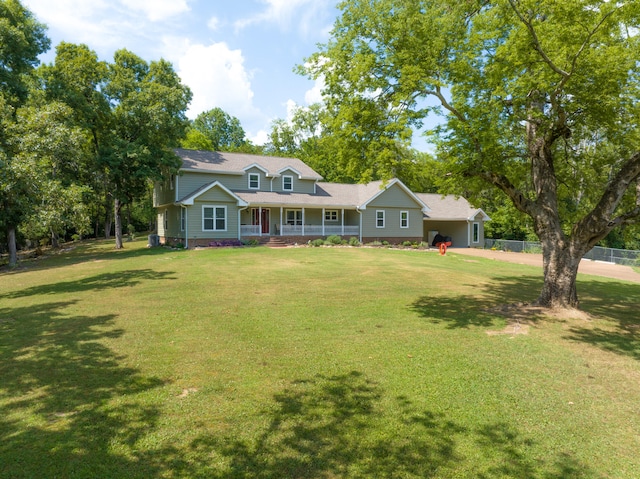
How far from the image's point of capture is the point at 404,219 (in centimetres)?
3569

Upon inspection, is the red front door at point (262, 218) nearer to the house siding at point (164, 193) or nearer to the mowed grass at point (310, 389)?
the house siding at point (164, 193)

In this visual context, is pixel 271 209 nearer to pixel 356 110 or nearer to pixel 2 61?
pixel 2 61

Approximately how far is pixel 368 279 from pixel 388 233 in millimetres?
20921

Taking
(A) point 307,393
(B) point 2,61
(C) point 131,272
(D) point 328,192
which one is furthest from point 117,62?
(A) point 307,393

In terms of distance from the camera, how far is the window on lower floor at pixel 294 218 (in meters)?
33.7

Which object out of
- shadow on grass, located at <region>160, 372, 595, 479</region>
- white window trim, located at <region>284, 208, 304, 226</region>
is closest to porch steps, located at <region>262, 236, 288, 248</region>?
white window trim, located at <region>284, 208, 304, 226</region>

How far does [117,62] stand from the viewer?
32656mm

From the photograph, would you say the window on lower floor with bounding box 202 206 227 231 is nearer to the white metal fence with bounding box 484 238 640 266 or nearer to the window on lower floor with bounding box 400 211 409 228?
the window on lower floor with bounding box 400 211 409 228

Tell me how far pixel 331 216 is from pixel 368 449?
31767 mm

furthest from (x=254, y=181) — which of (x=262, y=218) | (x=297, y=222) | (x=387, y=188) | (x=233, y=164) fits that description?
(x=387, y=188)

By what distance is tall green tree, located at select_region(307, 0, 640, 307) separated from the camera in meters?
8.39

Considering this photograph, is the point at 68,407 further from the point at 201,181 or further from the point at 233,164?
the point at 233,164

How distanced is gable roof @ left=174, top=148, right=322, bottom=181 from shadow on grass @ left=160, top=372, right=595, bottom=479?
27.4 meters

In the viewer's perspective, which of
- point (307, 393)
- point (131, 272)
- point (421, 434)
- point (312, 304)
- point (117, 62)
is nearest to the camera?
point (421, 434)
